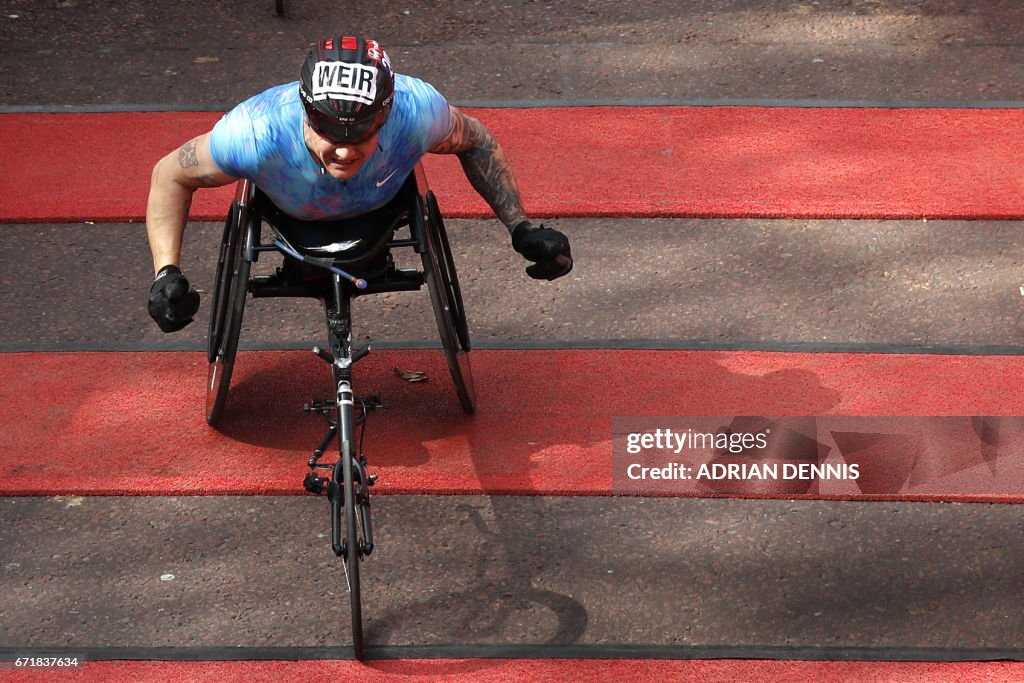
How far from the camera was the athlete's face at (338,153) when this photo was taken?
4277mm

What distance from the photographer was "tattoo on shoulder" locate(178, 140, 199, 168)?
4617mm

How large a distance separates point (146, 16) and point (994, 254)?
5087 millimetres

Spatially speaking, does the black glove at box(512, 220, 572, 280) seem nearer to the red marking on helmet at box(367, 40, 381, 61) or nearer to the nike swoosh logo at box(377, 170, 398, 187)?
the nike swoosh logo at box(377, 170, 398, 187)

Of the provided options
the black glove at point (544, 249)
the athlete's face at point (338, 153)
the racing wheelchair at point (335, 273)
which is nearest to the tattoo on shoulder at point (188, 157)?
the racing wheelchair at point (335, 273)

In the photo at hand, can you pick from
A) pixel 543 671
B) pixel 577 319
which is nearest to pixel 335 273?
pixel 543 671

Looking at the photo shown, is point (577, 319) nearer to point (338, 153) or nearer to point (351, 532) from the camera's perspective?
point (338, 153)

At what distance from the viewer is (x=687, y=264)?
248 inches

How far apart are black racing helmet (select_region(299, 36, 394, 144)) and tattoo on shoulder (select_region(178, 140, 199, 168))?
56 centimetres

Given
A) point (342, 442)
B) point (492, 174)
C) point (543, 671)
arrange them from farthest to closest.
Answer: point (492, 174) → point (543, 671) → point (342, 442)

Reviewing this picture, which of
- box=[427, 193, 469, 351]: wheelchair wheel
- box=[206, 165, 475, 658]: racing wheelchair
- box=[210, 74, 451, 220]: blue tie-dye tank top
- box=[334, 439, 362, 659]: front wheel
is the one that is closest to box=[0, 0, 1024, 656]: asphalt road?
box=[334, 439, 362, 659]: front wheel

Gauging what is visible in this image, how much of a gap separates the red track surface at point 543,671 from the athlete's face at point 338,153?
58.1 inches

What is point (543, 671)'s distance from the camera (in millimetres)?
4254

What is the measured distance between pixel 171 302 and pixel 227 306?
0.65 metres

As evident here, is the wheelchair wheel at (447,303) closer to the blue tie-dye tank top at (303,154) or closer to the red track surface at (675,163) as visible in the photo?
the blue tie-dye tank top at (303,154)
